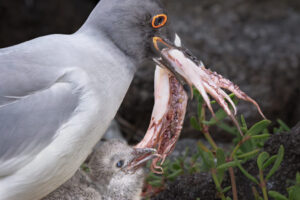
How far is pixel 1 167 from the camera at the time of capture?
6.49 ft

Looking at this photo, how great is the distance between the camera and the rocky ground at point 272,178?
A: 258 centimetres

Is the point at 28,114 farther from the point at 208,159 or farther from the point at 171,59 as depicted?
the point at 208,159

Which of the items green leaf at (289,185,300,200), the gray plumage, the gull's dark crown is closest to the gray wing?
the gray plumage

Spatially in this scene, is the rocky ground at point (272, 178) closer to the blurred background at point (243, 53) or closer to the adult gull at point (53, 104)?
the adult gull at point (53, 104)

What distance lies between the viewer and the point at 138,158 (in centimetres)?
245

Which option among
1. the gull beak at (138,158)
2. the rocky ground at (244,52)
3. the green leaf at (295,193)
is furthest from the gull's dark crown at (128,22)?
the rocky ground at (244,52)

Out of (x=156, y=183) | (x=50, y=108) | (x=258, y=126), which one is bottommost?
(x=156, y=183)

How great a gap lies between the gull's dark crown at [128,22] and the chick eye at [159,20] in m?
0.01

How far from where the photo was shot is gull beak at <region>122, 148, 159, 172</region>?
2398mm

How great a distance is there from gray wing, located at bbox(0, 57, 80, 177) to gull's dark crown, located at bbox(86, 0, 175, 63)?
0.28m

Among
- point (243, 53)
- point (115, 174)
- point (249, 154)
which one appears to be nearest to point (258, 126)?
point (249, 154)

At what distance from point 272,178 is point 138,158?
631mm

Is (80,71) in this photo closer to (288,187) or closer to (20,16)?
(288,187)

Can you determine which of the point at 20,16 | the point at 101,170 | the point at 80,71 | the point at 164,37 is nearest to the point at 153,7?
the point at 164,37
